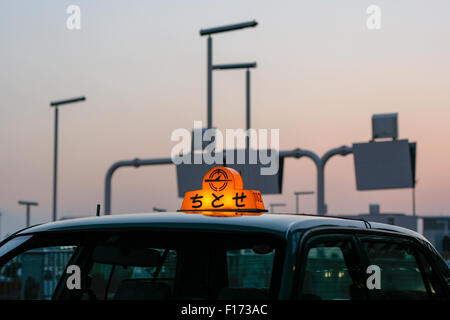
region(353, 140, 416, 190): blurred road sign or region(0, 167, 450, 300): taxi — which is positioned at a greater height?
region(353, 140, 416, 190): blurred road sign

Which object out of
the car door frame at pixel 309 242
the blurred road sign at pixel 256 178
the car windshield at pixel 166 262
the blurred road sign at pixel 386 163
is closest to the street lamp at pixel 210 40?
the blurred road sign at pixel 256 178

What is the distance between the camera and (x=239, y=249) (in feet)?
15.3

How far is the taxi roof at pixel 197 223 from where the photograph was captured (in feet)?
11.9

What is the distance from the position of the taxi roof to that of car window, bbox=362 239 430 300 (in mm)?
491

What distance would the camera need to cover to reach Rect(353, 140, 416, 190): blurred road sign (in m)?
23.0

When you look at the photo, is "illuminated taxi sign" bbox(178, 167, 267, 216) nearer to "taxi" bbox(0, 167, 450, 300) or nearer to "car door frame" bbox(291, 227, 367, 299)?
"taxi" bbox(0, 167, 450, 300)

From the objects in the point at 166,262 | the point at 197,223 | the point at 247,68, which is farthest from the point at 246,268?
the point at 247,68

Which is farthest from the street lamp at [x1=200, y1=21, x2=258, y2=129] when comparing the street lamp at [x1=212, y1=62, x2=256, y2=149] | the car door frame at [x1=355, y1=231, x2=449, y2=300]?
the car door frame at [x1=355, y1=231, x2=449, y2=300]

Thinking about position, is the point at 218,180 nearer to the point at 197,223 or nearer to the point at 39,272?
the point at 197,223

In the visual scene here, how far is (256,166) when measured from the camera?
82.6 feet

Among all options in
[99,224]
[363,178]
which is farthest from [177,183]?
[99,224]

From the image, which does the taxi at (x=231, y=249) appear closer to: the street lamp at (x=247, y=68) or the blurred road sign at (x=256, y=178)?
the blurred road sign at (x=256, y=178)

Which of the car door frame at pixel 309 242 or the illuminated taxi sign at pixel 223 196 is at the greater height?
the illuminated taxi sign at pixel 223 196
